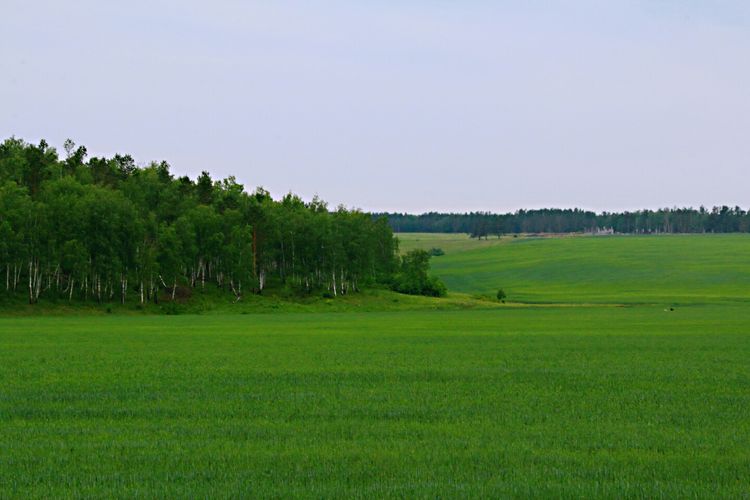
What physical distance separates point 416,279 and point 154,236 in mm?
43990

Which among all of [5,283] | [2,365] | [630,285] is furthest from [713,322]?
[630,285]

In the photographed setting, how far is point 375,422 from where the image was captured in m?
18.1

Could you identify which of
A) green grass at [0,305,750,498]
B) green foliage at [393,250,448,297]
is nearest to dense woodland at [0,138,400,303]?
green foliage at [393,250,448,297]

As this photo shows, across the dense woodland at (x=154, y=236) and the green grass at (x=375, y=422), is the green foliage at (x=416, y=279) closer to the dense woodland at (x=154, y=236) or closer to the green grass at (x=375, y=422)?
the dense woodland at (x=154, y=236)

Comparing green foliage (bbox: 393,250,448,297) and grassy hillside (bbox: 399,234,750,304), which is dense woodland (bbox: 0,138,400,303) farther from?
grassy hillside (bbox: 399,234,750,304)

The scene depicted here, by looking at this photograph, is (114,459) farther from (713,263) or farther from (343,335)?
(713,263)

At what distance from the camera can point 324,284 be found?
111625 millimetres

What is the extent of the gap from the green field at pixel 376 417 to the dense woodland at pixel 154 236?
41.5 meters

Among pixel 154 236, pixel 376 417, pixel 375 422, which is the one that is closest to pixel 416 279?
pixel 154 236

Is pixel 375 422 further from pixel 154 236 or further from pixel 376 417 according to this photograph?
pixel 154 236

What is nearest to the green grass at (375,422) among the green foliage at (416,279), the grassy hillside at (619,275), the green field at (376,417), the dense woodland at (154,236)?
the green field at (376,417)

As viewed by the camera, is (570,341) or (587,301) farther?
(587,301)

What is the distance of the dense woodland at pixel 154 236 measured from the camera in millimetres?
84500

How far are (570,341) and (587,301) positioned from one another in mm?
69425
